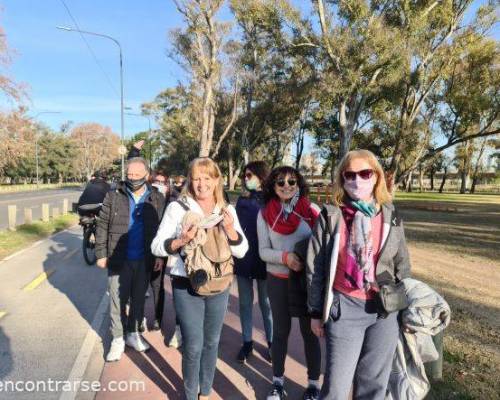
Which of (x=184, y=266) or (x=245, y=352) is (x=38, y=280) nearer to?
(x=245, y=352)

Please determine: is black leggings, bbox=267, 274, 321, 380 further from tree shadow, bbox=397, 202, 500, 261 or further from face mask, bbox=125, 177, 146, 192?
tree shadow, bbox=397, 202, 500, 261

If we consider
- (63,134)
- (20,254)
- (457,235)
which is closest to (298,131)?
(457,235)

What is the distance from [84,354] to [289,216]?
2.59m

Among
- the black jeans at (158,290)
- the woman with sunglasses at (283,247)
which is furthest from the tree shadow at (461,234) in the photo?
the woman with sunglasses at (283,247)

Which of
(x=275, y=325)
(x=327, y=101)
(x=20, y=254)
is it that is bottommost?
→ (x=20, y=254)

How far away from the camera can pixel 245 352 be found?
4168 mm

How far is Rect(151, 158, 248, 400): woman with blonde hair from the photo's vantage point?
3014mm

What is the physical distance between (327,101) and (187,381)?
17199mm

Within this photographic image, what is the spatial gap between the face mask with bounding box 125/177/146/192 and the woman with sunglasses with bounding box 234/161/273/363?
102 centimetres

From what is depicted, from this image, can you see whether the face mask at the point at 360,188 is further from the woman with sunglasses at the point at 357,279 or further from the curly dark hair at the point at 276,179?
the curly dark hair at the point at 276,179

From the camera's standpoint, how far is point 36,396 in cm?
347

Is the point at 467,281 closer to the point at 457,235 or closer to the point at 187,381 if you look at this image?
the point at 187,381

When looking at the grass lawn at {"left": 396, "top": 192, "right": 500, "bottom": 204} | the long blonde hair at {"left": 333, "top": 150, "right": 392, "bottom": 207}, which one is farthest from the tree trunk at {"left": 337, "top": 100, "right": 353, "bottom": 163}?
the grass lawn at {"left": 396, "top": 192, "right": 500, "bottom": 204}

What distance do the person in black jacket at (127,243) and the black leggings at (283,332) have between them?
1531 mm
